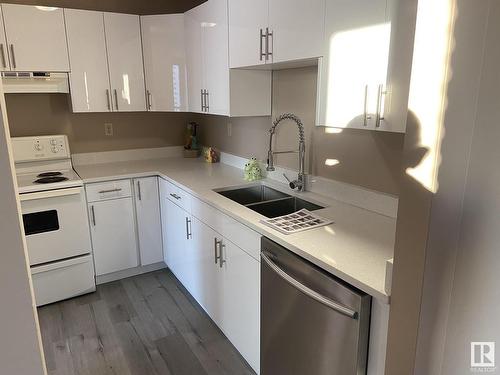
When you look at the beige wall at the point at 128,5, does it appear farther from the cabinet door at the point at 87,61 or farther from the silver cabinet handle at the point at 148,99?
the silver cabinet handle at the point at 148,99

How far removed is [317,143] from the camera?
2199 millimetres

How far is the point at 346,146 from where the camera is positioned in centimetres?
199

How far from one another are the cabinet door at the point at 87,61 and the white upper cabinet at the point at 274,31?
1244 mm

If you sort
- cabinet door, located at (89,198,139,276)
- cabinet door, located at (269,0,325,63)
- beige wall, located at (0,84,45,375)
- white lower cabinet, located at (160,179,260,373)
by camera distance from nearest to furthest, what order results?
beige wall, located at (0,84,45,375) → cabinet door, located at (269,0,325,63) → white lower cabinet, located at (160,179,260,373) → cabinet door, located at (89,198,139,276)

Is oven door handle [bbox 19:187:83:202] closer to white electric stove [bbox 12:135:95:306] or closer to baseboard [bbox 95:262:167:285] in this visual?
white electric stove [bbox 12:135:95:306]

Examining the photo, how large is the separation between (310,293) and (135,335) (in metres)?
1.50

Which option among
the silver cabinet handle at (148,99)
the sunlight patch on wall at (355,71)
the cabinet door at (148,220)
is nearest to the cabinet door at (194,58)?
the silver cabinet handle at (148,99)

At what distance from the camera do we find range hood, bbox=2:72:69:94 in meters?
2.60

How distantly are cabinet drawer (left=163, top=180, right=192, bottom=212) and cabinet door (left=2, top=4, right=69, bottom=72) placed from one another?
1229 millimetres

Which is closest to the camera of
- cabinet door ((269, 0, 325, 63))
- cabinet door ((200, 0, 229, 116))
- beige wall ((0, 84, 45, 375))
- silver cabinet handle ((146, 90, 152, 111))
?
beige wall ((0, 84, 45, 375))

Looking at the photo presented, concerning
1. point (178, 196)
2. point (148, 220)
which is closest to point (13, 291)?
point (178, 196)

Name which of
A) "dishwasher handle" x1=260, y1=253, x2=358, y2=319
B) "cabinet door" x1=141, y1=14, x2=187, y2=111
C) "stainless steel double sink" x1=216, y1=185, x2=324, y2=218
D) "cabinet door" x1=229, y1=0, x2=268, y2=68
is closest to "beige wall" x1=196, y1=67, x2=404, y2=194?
"stainless steel double sink" x1=216, y1=185, x2=324, y2=218

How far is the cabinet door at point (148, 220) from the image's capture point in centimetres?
299

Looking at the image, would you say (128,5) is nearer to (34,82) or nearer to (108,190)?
(34,82)
